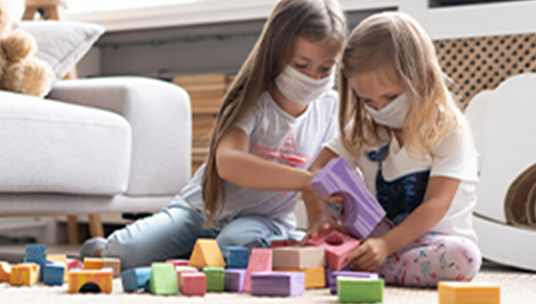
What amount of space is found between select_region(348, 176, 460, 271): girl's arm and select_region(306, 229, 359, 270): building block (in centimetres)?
1

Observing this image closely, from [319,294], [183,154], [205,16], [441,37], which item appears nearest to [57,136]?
[183,154]

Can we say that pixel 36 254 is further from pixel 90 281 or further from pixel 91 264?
pixel 90 281

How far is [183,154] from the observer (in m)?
1.63

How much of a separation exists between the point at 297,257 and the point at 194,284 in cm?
16

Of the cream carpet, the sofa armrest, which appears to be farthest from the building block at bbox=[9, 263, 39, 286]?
the sofa armrest

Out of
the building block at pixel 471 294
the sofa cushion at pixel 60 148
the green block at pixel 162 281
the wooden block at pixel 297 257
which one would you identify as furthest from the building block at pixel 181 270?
the sofa cushion at pixel 60 148

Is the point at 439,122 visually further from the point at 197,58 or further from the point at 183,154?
the point at 197,58

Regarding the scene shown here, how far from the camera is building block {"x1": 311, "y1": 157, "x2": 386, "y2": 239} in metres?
0.93

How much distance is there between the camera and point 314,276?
2.87 ft

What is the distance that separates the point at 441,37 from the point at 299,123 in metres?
0.68

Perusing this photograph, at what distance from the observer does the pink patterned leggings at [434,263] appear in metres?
0.93

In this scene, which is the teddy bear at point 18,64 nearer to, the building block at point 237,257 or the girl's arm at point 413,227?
the building block at point 237,257

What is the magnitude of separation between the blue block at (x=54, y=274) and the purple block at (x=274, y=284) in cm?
28

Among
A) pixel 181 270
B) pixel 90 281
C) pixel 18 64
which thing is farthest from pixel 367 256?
pixel 18 64
